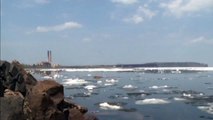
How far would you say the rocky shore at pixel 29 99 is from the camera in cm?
1497

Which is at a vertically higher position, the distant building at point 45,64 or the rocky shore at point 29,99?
the distant building at point 45,64

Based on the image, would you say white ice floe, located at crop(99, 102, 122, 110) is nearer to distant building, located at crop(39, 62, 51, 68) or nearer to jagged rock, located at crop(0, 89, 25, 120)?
jagged rock, located at crop(0, 89, 25, 120)

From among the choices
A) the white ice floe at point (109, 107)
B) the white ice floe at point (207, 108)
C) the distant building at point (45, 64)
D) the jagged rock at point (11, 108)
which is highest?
the distant building at point (45, 64)

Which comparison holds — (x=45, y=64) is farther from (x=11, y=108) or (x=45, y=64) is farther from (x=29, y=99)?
(x=11, y=108)

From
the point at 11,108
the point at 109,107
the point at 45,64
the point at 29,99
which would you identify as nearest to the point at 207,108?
the point at 109,107

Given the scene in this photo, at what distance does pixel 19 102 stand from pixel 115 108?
14.8 meters

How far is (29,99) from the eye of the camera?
55.9 ft

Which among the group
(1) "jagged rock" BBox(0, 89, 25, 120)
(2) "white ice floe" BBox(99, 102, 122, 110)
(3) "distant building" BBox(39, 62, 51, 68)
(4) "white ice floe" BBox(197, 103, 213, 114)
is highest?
(3) "distant building" BBox(39, 62, 51, 68)

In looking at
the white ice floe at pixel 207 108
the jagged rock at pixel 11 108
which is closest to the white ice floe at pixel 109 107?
the white ice floe at pixel 207 108

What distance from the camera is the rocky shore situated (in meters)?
15.0

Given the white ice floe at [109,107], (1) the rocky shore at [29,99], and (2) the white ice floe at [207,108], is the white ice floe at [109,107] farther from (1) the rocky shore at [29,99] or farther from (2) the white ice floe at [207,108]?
(1) the rocky shore at [29,99]

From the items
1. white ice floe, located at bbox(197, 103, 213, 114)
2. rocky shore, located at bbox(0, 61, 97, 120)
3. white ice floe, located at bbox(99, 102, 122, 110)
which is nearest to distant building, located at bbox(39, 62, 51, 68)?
white ice floe, located at bbox(99, 102, 122, 110)

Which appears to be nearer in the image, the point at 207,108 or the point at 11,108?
the point at 11,108

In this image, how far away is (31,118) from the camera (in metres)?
16.6
